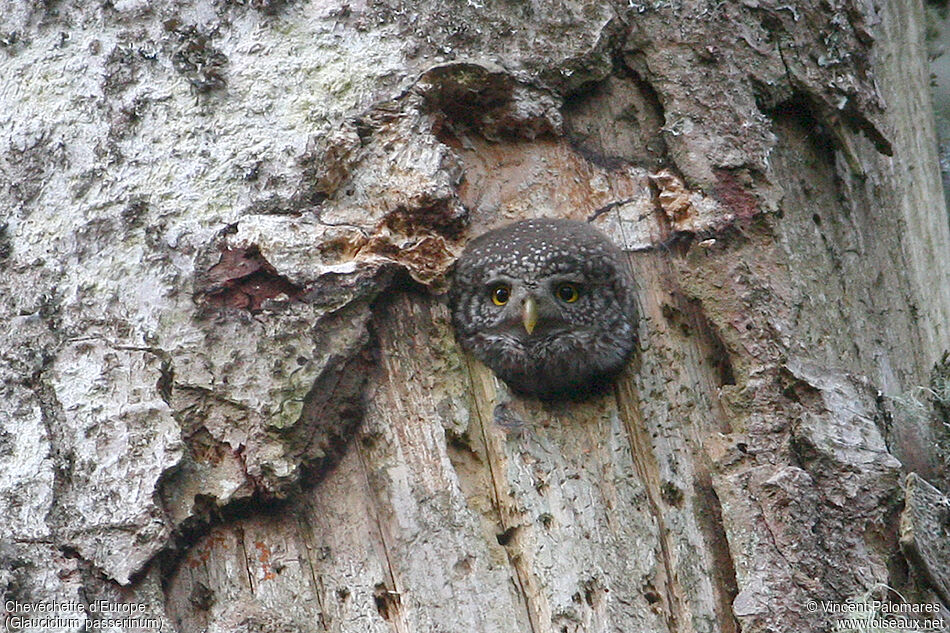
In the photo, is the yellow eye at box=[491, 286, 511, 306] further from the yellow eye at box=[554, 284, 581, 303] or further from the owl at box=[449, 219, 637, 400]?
the yellow eye at box=[554, 284, 581, 303]

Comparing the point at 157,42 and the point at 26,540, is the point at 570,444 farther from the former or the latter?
the point at 157,42

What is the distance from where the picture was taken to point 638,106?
8.70 feet

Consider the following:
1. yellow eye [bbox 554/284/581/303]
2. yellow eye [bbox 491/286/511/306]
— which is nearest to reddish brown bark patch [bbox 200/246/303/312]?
yellow eye [bbox 491/286/511/306]

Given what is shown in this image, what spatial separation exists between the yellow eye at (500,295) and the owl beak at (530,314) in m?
0.05

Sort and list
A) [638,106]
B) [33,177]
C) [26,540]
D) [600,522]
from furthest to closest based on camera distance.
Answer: [638,106] → [33,177] → [600,522] → [26,540]

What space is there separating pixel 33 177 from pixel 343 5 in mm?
867

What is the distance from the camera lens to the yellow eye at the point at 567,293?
282cm

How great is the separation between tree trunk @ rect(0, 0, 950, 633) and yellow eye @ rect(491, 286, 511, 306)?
0.84ft

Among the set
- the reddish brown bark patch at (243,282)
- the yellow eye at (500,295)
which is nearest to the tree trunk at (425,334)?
the reddish brown bark patch at (243,282)

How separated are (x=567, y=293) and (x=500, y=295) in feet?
0.66

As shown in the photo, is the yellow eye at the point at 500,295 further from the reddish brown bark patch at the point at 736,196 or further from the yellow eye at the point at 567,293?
the reddish brown bark patch at the point at 736,196

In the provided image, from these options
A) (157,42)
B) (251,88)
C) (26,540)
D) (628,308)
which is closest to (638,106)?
(628,308)

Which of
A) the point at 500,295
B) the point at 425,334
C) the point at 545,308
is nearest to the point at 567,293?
the point at 545,308

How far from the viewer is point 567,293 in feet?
9.37
